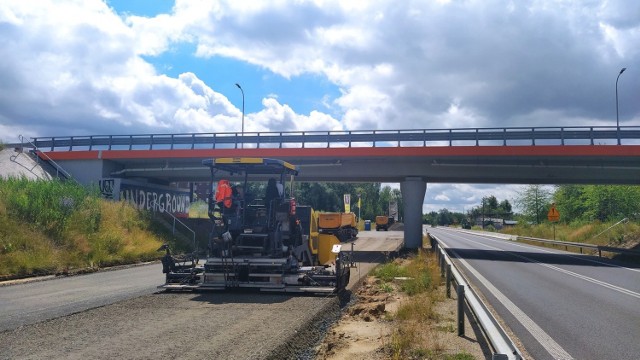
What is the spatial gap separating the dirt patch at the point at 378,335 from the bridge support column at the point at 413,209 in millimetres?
19642

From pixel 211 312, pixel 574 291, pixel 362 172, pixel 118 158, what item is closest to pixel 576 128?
pixel 362 172

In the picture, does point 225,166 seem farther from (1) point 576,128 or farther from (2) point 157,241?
(1) point 576,128

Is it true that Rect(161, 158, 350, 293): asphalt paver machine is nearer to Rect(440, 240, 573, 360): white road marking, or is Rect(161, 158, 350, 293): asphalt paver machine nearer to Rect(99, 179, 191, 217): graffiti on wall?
Rect(440, 240, 573, 360): white road marking

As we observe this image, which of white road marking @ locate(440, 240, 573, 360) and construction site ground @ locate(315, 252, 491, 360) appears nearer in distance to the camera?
construction site ground @ locate(315, 252, 491, 360)

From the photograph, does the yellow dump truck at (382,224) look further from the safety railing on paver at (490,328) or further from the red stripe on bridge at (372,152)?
the safety railing on paver at (490,328)

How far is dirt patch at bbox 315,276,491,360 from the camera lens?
6.77m

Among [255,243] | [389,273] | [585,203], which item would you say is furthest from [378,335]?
[585,203]

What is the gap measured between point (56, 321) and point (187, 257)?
4.83 metres

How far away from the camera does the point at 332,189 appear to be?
80500 millimetres

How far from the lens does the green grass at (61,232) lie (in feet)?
57.1

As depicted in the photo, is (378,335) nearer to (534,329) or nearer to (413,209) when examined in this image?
(534,329)

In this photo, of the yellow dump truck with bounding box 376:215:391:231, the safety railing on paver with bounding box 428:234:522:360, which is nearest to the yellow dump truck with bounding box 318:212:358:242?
the yellow dump truck with bounding box 376:215:391:231

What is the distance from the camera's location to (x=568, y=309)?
1092 cm

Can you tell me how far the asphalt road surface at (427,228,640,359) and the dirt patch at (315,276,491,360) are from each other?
948 mm
